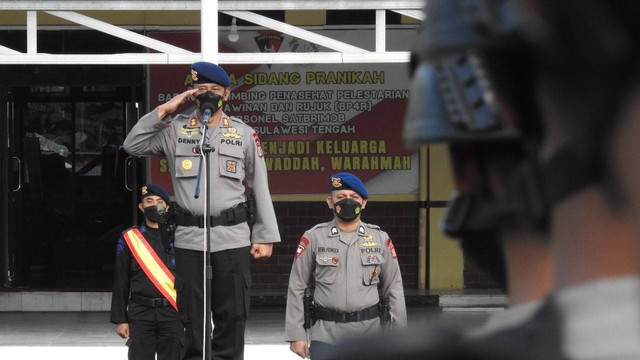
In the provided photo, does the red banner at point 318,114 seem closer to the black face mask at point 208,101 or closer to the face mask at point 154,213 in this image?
the face mask at point 154,213

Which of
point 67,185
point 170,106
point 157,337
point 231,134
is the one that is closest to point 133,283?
point 157,337

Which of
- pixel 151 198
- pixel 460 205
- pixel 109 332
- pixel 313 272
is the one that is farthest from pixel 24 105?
pixel 460 205

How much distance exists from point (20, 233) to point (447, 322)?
1096 cm

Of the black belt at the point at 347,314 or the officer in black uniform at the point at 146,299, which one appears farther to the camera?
the officer in black uniform at the point at 146,299

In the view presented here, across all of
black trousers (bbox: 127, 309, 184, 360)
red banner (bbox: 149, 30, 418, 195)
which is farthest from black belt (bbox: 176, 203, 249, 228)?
red banner (bbox: 149, 30, 418, 195)

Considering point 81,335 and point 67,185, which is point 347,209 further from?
point 67,185

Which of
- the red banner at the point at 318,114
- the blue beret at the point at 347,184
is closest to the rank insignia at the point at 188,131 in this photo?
the blue beret at the point at 347,184

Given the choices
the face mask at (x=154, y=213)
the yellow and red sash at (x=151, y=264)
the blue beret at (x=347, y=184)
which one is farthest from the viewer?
the face mask at (x=154, y=213)

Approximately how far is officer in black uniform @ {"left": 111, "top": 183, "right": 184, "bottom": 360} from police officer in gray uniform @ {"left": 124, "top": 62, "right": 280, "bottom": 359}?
3.69 ft

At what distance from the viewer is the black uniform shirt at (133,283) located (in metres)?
7.81

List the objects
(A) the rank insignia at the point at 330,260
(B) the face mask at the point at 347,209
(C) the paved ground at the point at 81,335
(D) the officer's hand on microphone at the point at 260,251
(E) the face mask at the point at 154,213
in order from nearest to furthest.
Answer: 1. (D) the officer's hand on microphone at the point at 260,251
2. (A) the rank insignia at the point at 330,260
3. (B) the face mask at the point at 347,209
4. (E) the face mask at the point at 154,213
5. (C) the paved ground at the point at 81,335

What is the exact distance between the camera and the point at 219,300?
656cm

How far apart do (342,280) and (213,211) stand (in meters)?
0.85

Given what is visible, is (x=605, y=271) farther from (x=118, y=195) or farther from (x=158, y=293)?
(x=118, y=195)
